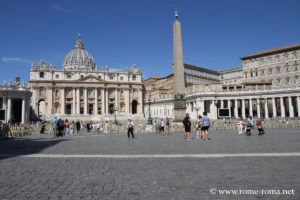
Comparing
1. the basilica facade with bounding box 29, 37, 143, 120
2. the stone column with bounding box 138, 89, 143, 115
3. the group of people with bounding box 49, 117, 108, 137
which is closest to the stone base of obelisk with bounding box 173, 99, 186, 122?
the group of people with bounding box 49, 117, 108, 137

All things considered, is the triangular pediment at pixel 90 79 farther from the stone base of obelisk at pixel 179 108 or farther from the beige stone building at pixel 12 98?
the stone base of obelisk at pixel 179 108

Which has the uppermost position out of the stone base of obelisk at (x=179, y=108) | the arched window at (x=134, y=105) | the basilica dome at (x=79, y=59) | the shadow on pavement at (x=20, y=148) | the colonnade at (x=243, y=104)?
the basilica dome at (x=79, y=59)

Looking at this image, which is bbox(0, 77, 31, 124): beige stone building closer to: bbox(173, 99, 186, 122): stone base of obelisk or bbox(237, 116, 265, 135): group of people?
bbox(173, 99, 186, 122): stone base of obelisk

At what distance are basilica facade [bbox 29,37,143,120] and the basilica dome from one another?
1460 cm

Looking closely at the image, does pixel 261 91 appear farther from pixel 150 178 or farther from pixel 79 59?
pixel 79 59

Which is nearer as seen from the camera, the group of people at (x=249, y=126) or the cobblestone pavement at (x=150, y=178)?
the cobblestone pavement at (x=150, y=178)

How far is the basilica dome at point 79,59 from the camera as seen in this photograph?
3767 inches

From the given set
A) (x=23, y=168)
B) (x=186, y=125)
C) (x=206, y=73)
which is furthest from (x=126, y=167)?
(x=206, y=73)

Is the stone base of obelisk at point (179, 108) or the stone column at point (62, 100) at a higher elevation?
the stone column at point (62, 100)

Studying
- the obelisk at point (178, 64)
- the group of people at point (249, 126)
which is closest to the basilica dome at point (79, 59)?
the obelisk at point (178, 64)

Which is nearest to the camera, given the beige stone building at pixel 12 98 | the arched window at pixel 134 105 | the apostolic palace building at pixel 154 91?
the beige stone building at pixel 12 98

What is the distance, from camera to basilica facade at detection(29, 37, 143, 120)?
7494 centimetres

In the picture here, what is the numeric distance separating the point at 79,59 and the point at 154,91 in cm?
2924

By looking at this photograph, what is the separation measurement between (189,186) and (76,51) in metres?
101
